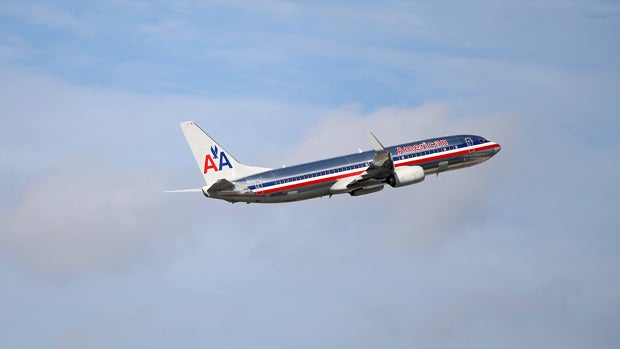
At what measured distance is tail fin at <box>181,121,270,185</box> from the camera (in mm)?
91562

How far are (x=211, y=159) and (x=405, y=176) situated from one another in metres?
20.3

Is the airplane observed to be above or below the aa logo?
below

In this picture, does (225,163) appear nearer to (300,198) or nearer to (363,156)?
(300,198)

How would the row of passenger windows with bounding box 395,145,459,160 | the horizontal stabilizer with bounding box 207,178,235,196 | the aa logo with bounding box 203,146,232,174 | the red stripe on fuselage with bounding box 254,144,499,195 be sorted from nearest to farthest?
1. the horizontal stabilizer with bounding box 207,178,235,196
2. the red stripe on fuselage with bounding box 254,144,499,195
3. the aa logo with bounding box 203,146,232,174
4. the row of passenger windows with bounding box 395,145,459,160

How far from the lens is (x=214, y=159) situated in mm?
91938

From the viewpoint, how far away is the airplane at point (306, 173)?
8919cm

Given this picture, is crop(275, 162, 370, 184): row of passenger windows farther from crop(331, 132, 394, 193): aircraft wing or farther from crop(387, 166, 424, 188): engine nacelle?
crop(387, 166, 424, 188): engine nacelle

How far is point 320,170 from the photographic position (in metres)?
91.1

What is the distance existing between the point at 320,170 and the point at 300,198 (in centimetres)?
355

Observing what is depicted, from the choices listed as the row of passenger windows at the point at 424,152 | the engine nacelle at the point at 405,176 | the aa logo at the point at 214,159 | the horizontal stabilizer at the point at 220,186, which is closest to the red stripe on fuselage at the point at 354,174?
the row of passenger windows at the point at 424,152

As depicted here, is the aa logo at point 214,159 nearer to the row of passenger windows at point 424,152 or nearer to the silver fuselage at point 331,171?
the silver fuselage at point 331,171

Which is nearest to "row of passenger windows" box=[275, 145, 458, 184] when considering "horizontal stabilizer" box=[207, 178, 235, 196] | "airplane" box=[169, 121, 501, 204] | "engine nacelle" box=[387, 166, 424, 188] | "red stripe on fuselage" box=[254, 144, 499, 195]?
"airplane" box=[169, 121, 501, 204]

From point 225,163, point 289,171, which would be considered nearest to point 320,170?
point 289,171

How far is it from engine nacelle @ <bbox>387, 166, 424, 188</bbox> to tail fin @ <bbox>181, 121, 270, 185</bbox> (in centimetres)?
1343
